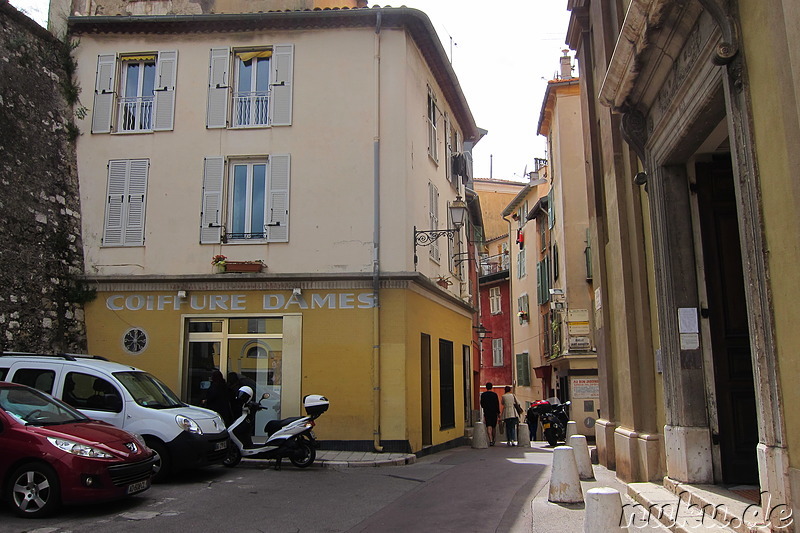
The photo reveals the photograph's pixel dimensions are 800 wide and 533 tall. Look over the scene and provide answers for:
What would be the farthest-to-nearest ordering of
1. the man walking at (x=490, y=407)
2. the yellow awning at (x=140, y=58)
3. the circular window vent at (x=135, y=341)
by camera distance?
the man walking at (x=490, y=407)
the yellow awning at (x=140, y=58)
the circular window vent at (x=135, y=341)

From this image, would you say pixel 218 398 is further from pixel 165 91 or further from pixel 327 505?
→ pixel 165 91

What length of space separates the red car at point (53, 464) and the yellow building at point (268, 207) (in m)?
6.79

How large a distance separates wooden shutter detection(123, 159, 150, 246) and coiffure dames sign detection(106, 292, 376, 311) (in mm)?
1320

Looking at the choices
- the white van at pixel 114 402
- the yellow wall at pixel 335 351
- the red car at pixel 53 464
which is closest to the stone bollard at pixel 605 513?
the red car at pixel 53 464

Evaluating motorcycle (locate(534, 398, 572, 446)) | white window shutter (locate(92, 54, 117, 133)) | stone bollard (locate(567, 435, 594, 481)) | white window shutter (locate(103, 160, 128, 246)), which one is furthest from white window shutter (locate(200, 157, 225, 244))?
motorcycle (locate(534, 398, 572, 446))

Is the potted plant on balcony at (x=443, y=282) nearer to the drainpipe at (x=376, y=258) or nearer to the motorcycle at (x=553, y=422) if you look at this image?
the drainpipe at (x=376, y=258)

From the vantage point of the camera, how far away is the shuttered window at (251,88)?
15664 millimetres

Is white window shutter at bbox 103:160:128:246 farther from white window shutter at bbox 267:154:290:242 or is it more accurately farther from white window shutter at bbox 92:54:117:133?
white window shutter at bbox 267:154:290:242

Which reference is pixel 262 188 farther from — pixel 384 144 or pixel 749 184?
pixel 749 184

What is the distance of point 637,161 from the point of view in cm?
966

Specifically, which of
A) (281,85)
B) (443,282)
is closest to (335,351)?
(443,282)

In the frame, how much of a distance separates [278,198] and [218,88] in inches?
120

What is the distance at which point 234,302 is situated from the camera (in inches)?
586

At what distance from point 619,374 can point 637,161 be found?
10.3 ft
